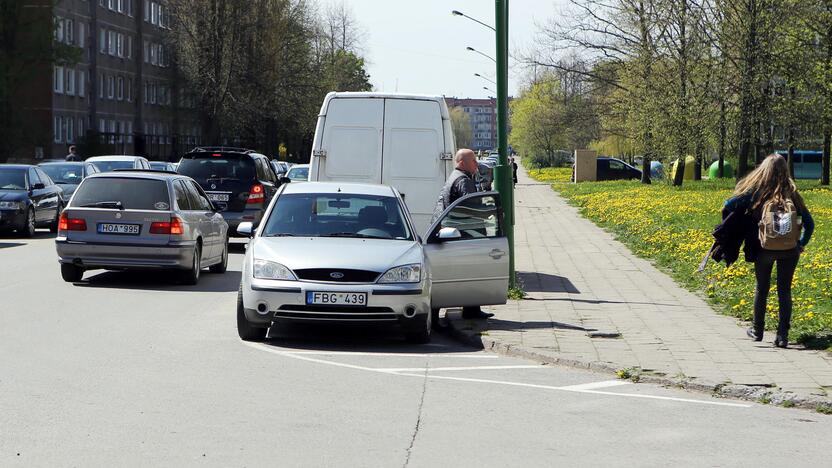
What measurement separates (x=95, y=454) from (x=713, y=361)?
223 inches

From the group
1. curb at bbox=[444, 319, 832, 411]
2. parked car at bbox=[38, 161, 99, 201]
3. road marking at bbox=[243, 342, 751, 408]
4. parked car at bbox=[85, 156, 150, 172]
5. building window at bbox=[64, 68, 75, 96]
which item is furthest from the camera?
building window at bbox=[64, 68, 75, 96]

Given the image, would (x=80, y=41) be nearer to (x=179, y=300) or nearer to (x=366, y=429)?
(x=179, y=300)

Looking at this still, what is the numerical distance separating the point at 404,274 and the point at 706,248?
12.1m

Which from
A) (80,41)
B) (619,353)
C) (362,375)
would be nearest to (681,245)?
(619,353)

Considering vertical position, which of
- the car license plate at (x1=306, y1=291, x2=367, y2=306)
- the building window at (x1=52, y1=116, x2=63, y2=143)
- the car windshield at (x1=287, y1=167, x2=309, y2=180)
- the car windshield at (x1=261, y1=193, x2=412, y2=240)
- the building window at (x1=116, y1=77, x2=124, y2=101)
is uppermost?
the building window at (x1=116, y1=77, x2=124, y2=101)

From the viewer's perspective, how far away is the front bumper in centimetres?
1128

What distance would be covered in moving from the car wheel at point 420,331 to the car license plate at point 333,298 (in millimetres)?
611

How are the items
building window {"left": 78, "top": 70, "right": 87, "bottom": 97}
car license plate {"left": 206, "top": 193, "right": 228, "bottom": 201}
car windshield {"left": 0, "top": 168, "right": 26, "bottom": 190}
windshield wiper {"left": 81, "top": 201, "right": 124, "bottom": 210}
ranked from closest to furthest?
windshield wiper {"left": 81, "top": 201, "right": 124, "bottom": 210}
car license plate {"left": 206, "top": 193, "right": 228, "bottom": 201}
car windshield {"left": 0, "top": 168, "right": 26, "bottom": 190}
building window {"left": 78, "top": 70, "right": 87, "bottom": 97}

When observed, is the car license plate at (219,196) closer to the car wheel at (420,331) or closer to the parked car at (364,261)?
the parked car at (364,261)

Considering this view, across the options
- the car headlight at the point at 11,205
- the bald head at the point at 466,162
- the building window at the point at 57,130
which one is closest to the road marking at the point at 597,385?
the bald head at the point at 466,162

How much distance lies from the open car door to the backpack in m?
2.80

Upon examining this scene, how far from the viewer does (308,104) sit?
3219 inches

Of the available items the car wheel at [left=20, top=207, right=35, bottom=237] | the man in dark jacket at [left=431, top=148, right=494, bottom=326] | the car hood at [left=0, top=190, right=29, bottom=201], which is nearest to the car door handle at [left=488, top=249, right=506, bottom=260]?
the man in dark jacket at [left=431, top=148, right=494, bottom=326]

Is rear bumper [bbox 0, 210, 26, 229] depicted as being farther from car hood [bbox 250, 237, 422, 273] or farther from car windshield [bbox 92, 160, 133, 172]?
car hood [bbox 250, 237, 422, 273]
